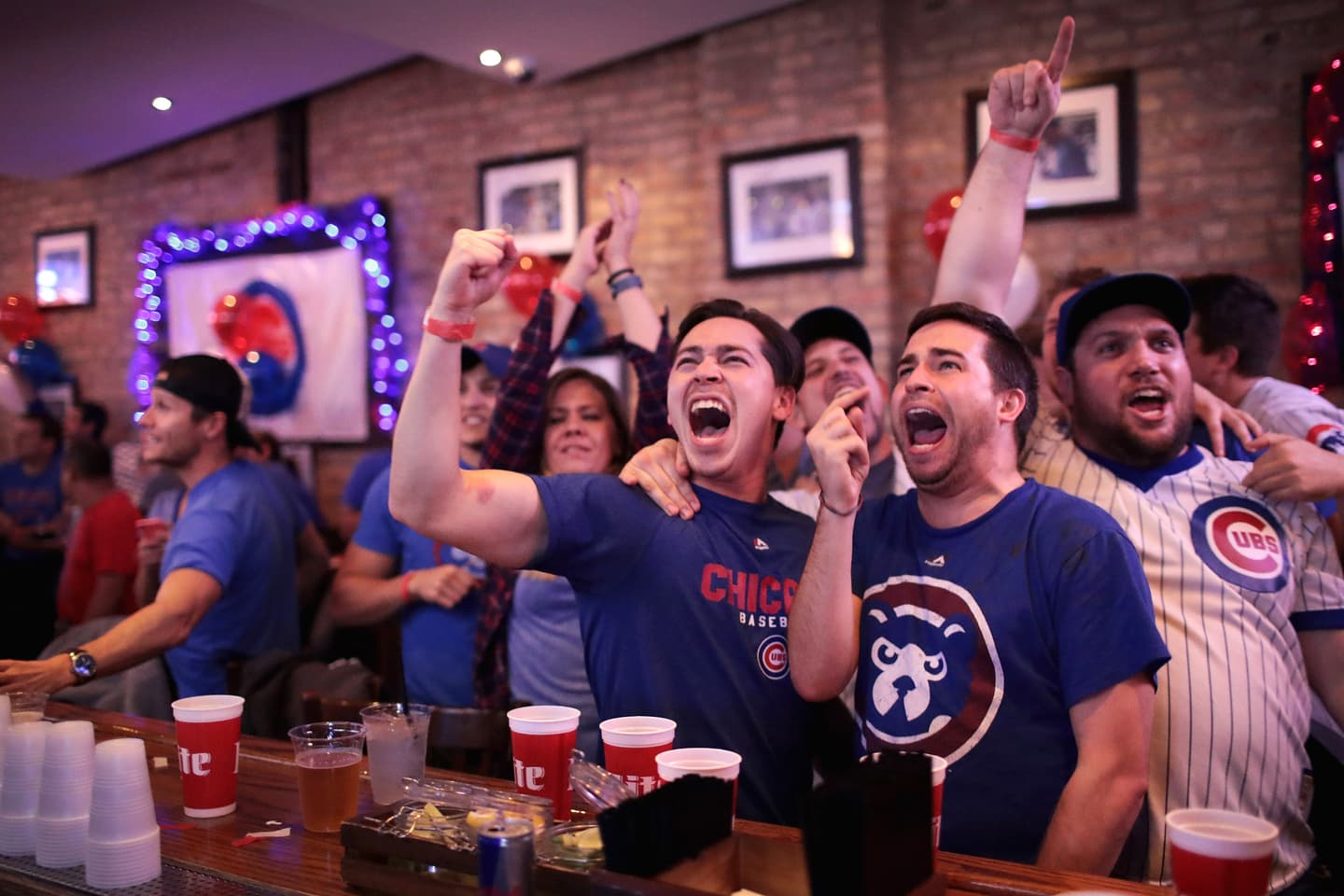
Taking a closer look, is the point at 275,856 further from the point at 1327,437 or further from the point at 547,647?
the point at 1327,437

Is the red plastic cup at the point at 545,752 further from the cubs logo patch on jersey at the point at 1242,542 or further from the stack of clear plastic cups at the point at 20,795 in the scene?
the cubs logo patch on jersey at the point at 1242,542

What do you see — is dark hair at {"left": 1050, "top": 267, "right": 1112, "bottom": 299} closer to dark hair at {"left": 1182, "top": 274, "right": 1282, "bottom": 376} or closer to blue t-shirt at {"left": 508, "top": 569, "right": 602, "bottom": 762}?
dark hair at {"left": 1182, "top": 274, "right": 1282, "bottom": 376}

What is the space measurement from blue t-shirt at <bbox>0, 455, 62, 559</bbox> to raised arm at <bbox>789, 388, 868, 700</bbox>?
5621 millimetres

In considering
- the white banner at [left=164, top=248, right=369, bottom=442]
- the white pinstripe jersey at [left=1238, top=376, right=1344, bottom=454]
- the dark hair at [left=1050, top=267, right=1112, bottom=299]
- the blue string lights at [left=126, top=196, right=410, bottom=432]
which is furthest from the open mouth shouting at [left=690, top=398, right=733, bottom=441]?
the white banner at [left=164, top=248, right=369, bottom=442]

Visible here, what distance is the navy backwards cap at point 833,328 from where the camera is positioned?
2797 millimetres

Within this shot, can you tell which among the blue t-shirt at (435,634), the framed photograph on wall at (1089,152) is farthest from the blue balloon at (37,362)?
the framed photograph on wall at (1089,152)

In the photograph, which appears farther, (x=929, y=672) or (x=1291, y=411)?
(x=1291, y=411)

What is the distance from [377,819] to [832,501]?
31.6 inches

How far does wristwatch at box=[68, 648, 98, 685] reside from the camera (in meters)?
2.31

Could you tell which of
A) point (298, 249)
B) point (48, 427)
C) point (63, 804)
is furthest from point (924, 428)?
point (48, 427)

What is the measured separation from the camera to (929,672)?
1.67m

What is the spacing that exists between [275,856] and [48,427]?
5.52 meters

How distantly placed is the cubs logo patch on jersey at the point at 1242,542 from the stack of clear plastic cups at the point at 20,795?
199cm

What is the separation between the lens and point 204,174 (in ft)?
23.6
